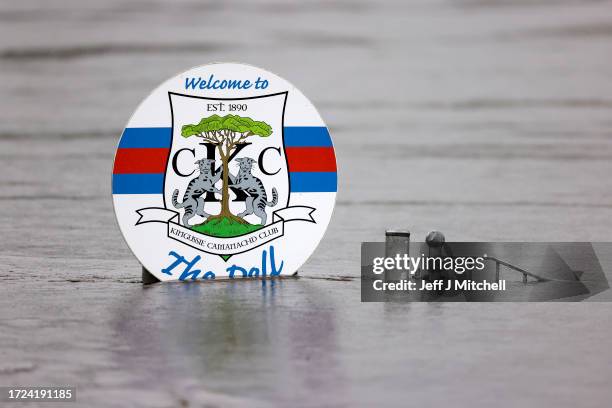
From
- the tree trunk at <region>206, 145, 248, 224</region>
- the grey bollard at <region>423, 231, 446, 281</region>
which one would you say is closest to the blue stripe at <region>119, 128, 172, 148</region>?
the tree trunk at <region>206, 145, 248, 224</region>

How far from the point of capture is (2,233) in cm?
638

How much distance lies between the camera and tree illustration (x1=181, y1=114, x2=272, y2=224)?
17.1 ft

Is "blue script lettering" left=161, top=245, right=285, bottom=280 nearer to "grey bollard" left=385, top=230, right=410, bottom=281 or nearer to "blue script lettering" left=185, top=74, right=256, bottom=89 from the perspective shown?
"grey bollard" left=385, top=230, right=410, bottom=281

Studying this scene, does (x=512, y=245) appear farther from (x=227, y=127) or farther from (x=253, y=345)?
(x=253, y=345)

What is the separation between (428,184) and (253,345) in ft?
13.1

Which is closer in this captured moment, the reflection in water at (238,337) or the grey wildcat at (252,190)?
the reflection in water at (238,337)

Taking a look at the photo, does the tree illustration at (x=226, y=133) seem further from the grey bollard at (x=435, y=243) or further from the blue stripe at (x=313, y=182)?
the grey bollard at (x=435, y=243)

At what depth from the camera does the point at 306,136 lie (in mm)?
5355

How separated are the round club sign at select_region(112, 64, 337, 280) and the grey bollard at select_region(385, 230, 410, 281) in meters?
0.29

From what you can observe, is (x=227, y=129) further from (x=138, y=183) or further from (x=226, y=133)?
(x=138, y=183)

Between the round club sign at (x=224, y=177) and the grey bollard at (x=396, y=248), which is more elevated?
the round club sign at (x=224, y=177)

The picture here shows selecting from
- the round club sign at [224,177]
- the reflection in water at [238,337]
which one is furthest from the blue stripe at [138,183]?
the reflection in water at [238,337]

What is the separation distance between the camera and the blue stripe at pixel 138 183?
204 inches

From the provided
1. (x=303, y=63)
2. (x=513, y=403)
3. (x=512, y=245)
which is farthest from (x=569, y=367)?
(x=303, y=63)
